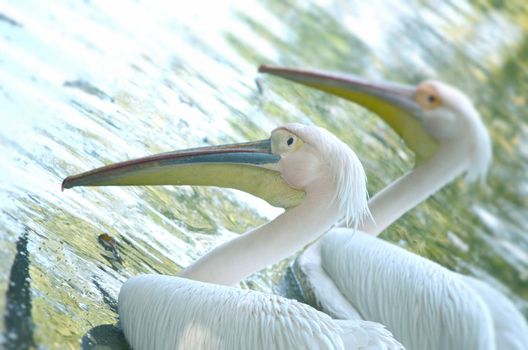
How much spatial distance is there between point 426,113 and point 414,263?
125cm

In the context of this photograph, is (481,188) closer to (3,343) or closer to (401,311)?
(401,311)

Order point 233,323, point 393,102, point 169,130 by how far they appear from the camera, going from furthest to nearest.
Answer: point 169,130, point 393,102, point 233,323

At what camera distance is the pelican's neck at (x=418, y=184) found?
19.2 feet

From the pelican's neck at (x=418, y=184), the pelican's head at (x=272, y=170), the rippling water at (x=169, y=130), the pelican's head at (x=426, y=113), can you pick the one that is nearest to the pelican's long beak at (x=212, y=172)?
the pelican's head at (x=272, y=170)

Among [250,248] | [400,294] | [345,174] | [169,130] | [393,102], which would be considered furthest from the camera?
[169,130]

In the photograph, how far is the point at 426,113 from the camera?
19.6ft

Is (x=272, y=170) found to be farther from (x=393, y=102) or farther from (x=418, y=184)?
(x=393, y=102)

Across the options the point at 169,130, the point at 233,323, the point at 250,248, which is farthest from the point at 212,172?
the point at 169,130

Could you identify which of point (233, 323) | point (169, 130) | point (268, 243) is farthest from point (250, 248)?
point (169, 130)

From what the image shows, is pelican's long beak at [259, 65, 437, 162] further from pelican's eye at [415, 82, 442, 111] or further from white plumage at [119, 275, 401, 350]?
white plumage at [119, 275, 401, 350]

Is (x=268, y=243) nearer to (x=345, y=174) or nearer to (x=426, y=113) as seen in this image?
(x=345, y=174)

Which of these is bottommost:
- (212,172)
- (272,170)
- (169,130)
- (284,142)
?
(169,130)

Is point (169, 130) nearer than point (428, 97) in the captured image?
No

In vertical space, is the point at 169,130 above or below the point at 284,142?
below
